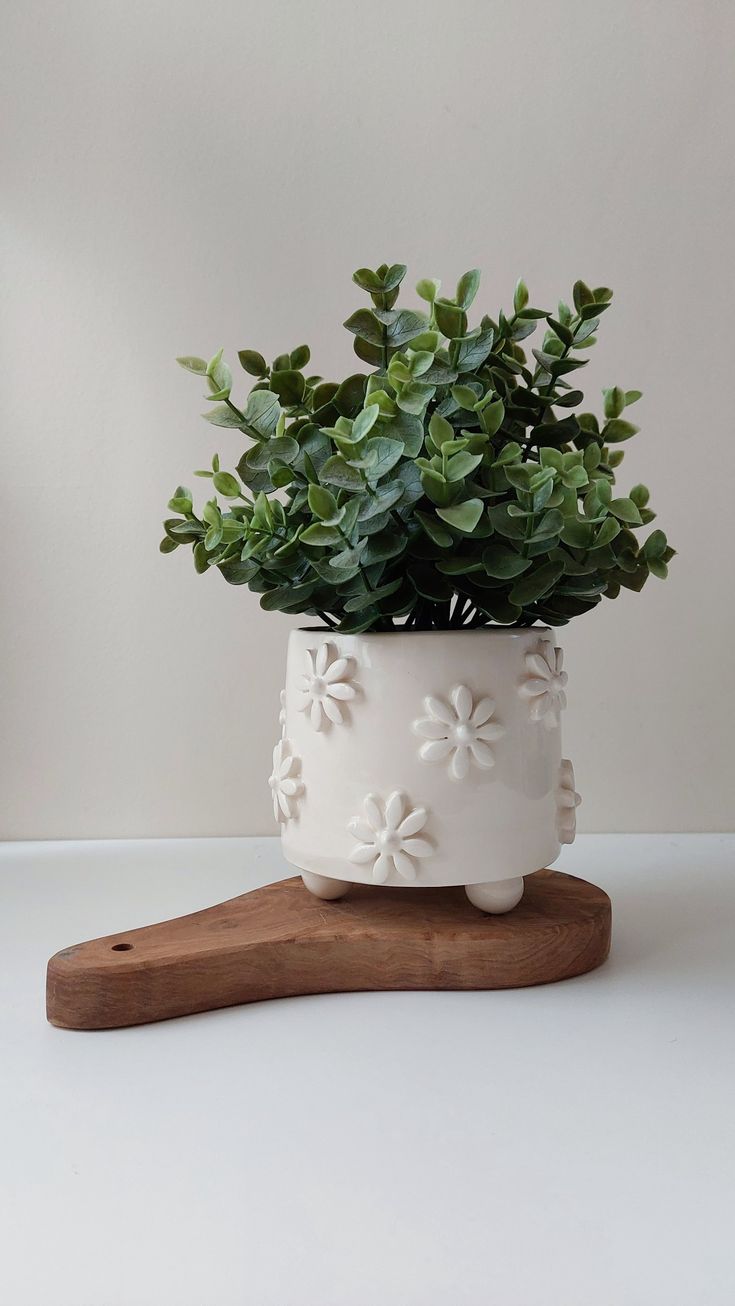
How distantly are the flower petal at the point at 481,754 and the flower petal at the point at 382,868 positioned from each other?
0.28 feet

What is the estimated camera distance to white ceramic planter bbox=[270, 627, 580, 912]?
656 millimetres

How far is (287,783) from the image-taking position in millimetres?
701

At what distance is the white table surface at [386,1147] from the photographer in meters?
0.41

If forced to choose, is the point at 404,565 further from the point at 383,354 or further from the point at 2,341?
the point at 2,341

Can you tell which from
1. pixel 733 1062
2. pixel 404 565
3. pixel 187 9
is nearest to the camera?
pixel 733 1062

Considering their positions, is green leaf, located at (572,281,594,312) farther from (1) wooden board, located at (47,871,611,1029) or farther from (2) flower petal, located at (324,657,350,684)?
(1) wooden board, located at (47,871,611,1029)

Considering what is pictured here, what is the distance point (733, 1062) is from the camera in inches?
23.0

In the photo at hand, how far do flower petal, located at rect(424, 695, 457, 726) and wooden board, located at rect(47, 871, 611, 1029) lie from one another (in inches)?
5.6

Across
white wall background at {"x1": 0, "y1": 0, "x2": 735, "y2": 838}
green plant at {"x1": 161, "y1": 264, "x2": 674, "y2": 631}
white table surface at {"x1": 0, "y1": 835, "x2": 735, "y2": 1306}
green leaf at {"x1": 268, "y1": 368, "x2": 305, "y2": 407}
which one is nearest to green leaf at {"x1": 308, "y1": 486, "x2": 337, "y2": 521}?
green plant at {"x1": 161, "y1": 264, "x2": 674, "y2": 631}

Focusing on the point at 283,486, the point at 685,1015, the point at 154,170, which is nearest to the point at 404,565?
the point at 283,486

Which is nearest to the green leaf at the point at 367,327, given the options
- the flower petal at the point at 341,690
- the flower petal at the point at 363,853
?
the flower petal at the point at 341,690

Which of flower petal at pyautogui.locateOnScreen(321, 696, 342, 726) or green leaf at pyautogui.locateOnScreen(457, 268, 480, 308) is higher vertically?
green leaf at pyautogui.locateOnScreen(457, 268, 480, 308)

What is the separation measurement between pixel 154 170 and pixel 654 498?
0.60 meters

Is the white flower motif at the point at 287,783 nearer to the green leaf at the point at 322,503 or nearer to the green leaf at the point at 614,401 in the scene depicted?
the green leaf at the point at 322,503
